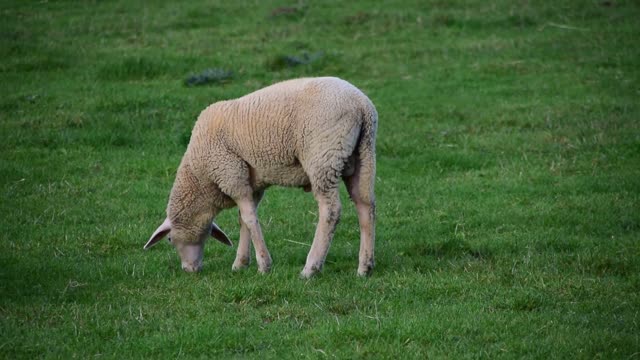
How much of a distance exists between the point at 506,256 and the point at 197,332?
2.95m

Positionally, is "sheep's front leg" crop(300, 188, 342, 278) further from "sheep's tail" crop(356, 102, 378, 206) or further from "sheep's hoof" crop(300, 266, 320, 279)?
"sheep's tail" crop(356, 102, 378, 206)

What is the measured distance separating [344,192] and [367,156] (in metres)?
3.14

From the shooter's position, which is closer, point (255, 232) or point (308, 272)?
point (308, 272)

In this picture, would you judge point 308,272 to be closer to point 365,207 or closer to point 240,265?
point 365,207

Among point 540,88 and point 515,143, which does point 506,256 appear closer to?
point 515,143

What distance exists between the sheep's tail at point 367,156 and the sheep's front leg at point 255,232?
2.99 ft

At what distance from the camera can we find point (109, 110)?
522 inches

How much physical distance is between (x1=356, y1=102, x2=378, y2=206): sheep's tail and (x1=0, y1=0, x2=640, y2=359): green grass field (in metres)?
0.69

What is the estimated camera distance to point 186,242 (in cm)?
834

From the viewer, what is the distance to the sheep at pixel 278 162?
7641mm

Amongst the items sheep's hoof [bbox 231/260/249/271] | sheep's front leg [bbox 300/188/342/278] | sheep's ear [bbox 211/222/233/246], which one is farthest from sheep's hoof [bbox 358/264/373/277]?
sheep's ear [bbox 211/222/233/246]

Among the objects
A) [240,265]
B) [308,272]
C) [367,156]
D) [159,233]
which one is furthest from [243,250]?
[367,156]

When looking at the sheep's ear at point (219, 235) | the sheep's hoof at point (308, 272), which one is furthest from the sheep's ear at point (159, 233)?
the sheep's hoof at point (308, 272)

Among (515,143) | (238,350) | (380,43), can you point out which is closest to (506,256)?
(238,350)
